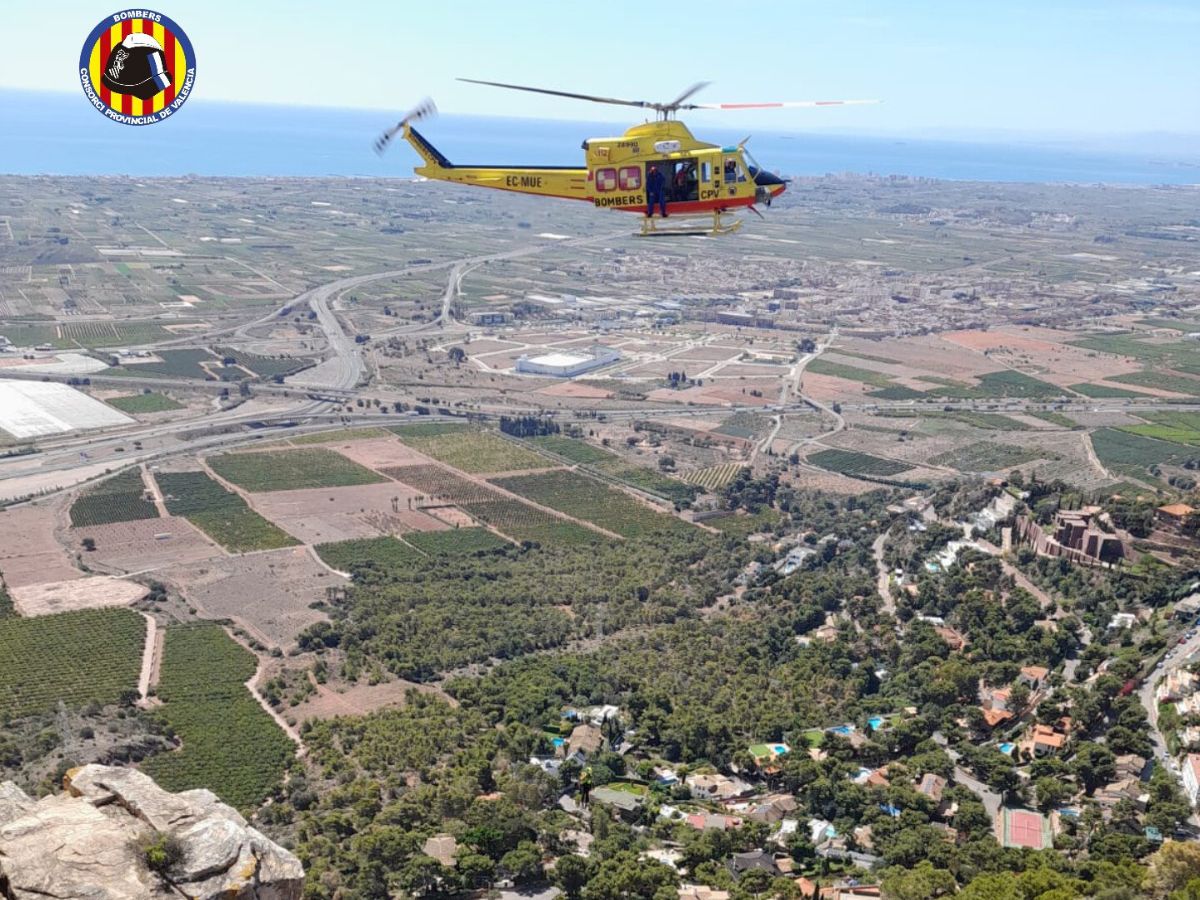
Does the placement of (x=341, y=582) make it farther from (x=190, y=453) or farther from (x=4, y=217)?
(x=4, y=217)

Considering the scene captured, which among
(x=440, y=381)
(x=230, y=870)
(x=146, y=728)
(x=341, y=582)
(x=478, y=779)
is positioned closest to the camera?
(x=230, y=870)

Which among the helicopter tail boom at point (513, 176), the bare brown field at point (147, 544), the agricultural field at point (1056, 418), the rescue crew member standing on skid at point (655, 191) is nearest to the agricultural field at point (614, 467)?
the bare brown field at point (147, 544)

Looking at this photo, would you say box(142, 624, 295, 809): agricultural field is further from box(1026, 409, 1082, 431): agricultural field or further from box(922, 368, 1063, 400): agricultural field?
box(922, 368, 1063, 400): agricultural field

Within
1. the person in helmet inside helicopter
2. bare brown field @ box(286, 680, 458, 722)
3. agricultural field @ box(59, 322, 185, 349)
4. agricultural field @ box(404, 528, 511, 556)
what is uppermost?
the person in helmet inside helicopter

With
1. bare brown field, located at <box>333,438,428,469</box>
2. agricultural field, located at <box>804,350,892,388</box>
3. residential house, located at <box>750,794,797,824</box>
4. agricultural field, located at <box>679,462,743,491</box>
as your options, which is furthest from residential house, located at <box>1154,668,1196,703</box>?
agricultural field, located at <box>804,350,892,388</box>

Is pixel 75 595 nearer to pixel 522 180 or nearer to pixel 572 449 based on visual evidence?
pixel 522 180

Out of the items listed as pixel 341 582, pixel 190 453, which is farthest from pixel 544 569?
pixel 190 453
